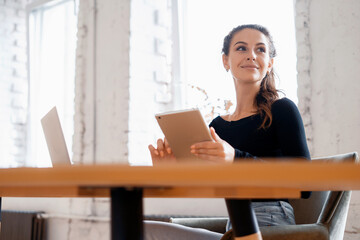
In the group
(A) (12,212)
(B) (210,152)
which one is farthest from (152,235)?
Result: (A) (12,212)

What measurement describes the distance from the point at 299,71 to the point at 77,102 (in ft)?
6.15

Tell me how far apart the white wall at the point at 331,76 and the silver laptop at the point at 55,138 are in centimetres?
135

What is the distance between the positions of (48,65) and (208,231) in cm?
331

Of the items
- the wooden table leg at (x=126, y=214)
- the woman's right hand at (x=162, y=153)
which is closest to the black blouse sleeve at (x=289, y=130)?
the woman's right hand at (x=162, y=153)

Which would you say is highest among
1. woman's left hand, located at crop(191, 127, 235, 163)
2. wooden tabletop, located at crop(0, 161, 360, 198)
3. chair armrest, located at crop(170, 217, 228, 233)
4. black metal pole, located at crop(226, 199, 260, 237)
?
woman's left hand, located at crop(191, 127, 235, 163)

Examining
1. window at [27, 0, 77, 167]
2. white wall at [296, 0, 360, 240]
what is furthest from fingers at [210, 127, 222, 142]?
window at [27, 0, 77, 167]

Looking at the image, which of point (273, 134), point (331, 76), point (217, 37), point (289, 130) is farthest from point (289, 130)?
point (217, 37)

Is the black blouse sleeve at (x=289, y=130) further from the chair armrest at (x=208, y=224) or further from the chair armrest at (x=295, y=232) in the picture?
the chair armrest at (x=208, y=224)

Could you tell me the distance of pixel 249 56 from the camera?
1.80 meters

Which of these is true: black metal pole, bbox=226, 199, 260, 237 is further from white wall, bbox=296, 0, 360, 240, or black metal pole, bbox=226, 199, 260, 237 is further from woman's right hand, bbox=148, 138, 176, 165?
Answer: white wall, bbox=296, 0, 360, 240

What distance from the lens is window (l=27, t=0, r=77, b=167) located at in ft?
13.5

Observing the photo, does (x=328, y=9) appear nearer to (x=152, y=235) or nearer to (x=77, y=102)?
(x=152, y=235)

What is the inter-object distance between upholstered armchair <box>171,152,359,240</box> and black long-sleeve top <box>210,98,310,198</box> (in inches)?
4.8

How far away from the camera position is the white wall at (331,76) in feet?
7.06
